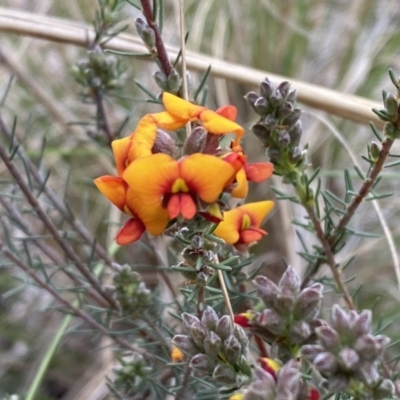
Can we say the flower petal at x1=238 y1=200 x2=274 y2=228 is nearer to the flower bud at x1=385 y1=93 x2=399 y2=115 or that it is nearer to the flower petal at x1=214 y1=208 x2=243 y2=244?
the flower petal at x1=214 y1=208 x2=243 y2=244

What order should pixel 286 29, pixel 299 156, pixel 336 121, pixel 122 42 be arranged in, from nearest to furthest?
1. pixel 299 156
2. pixel 122 42
3. pixel 336 121
4. pixel 286 29

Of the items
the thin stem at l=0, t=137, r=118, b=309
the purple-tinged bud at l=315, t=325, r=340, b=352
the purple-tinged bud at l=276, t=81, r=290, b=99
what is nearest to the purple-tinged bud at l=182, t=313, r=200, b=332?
the purple-tinged bud at l=315, t=325, r=340, b=352

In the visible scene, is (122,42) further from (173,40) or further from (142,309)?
(173,40)

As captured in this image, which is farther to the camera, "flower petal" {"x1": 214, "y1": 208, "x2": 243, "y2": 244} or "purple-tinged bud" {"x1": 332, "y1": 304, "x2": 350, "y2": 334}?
"flower petal" {"x1": 214, "y1": 208, "x2": 243, "y2": 244}

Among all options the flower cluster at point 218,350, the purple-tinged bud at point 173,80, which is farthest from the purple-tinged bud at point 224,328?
the purple-tinged bud at point 173,80

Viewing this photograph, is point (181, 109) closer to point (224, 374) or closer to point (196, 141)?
point (196, 141)

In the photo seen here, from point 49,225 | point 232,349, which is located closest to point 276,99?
point 232,349

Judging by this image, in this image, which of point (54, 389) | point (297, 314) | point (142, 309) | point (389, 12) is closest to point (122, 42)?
point (142, 309)
